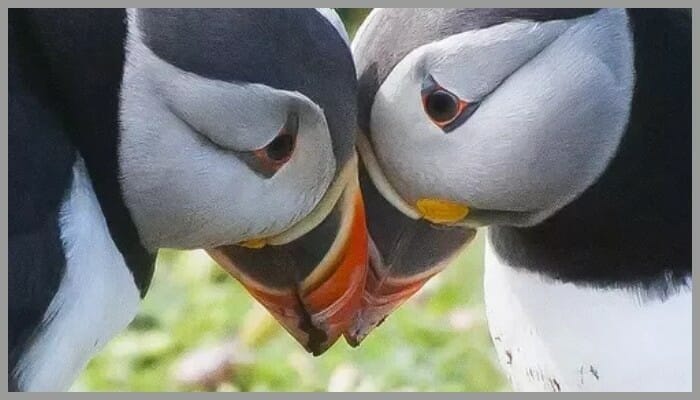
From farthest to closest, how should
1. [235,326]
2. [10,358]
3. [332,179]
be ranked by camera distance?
[235,326], [332,179], [10,358]

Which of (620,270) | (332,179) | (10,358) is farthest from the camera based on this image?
(620,270)

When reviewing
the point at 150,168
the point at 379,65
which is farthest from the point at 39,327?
the point at 379,65

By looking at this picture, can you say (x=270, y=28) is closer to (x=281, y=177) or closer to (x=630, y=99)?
(x=281, y=177)

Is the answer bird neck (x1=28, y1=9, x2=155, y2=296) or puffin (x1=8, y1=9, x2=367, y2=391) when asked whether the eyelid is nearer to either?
puffin (x1=8, y1=9, x2=367, y2=391)

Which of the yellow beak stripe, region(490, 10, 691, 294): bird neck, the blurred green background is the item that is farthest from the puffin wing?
the blurred green background

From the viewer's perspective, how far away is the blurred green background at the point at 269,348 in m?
2.23

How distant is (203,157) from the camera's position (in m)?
1.34

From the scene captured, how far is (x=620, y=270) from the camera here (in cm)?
155

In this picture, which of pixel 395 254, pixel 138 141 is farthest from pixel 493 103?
pixel 138 141

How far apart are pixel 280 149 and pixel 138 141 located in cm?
14

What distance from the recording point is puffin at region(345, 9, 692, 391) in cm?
142

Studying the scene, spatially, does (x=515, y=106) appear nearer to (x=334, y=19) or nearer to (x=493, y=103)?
(x=493, y=103)

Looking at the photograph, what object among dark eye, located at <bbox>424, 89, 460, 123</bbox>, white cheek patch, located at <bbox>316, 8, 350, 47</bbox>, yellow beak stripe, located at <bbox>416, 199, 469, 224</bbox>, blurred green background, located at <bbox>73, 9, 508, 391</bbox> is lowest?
blurred green background, located at <bbox>73, 9, 508, 391</bbox>

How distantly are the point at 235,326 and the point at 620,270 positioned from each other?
3.18 feet
